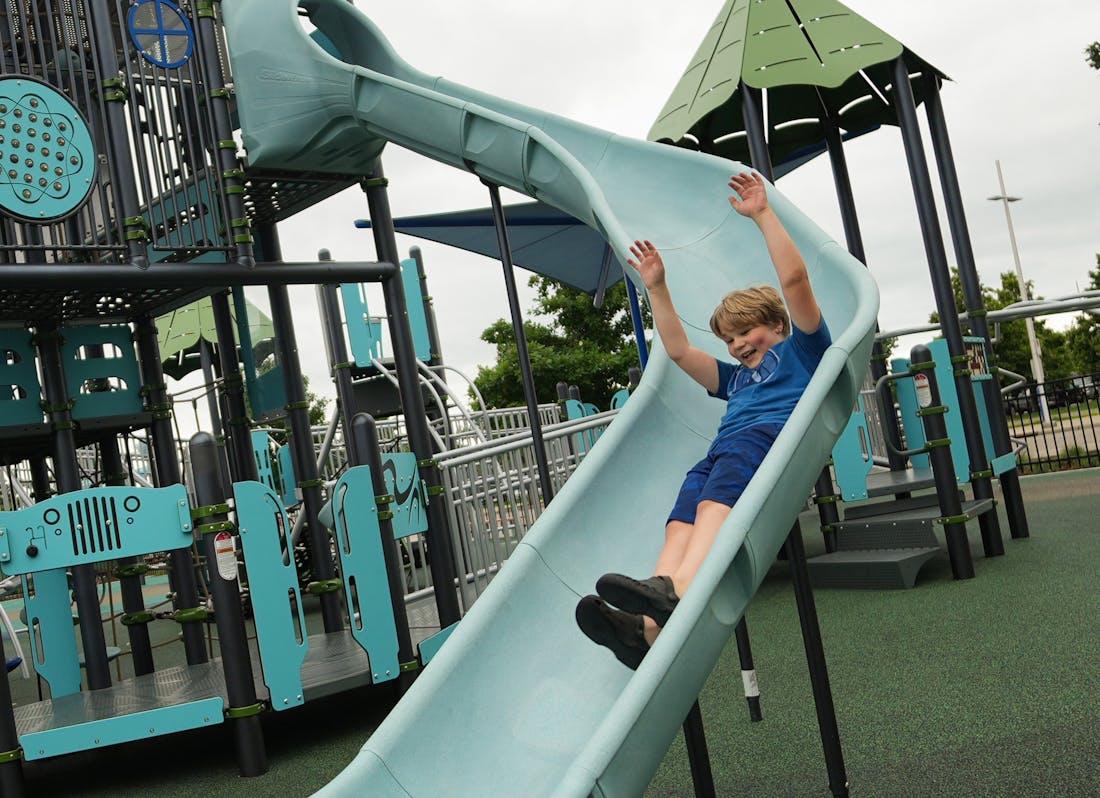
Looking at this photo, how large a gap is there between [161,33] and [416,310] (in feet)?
28.1

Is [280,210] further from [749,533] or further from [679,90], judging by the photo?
[749,533]

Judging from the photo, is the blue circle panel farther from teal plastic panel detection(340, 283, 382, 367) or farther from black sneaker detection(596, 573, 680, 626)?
teal plastic panel detection(340, 283, 382, 367)

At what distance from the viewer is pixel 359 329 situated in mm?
13250

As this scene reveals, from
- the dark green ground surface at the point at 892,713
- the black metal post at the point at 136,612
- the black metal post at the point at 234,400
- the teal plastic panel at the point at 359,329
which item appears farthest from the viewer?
the teal plastic panel at the point at 359,329

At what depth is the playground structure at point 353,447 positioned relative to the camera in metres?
2.78

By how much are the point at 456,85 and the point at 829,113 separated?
5285 millimetres

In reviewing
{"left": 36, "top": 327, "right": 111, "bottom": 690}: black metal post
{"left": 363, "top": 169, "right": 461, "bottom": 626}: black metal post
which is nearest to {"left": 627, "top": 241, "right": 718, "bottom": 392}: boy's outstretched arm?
{"left": 363, "top": 169, "right": 461, "bottom": 626}: black metal post

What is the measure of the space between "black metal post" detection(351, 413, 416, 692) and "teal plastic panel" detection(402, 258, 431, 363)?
27.3 ft

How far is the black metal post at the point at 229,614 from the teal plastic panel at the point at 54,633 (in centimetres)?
165

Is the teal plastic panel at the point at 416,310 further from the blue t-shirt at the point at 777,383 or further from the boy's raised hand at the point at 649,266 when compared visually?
the blue t-shirt at the point at 777,383

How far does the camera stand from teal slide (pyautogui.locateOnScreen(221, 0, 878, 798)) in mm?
2475

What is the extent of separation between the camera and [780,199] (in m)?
3.81

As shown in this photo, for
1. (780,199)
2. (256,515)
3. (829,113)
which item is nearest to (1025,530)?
(829,113)

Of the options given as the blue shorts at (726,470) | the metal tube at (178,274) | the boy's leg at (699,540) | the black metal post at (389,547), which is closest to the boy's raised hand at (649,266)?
the blue shorts at (726,470)
